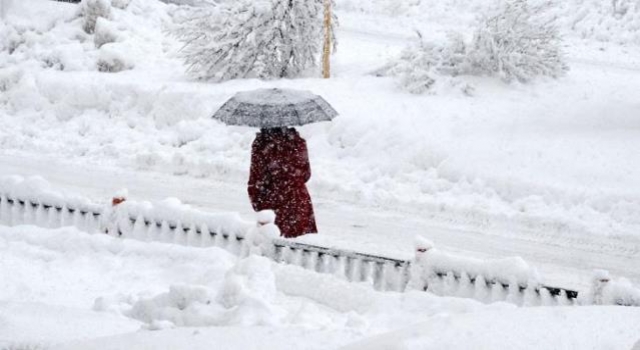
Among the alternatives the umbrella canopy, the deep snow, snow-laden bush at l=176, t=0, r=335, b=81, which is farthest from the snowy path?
snow-laden bush at l=176, t=0, r=335, b=81

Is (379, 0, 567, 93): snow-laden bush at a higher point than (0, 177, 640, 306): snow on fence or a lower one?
higher

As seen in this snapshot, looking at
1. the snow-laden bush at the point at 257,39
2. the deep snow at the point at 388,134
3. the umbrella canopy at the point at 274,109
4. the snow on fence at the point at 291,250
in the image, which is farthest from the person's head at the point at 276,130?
the snow-laden bush at the point at 257,39

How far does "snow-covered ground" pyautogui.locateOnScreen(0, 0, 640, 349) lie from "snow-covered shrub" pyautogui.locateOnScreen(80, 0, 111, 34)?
14.9 inches

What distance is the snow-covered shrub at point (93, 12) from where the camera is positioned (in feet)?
65.9

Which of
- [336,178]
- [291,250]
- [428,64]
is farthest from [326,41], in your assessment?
[291,250]

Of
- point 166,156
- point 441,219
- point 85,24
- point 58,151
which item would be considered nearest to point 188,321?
point 441,219

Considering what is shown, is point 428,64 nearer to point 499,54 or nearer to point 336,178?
point 499,54

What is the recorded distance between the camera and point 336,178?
1275cm

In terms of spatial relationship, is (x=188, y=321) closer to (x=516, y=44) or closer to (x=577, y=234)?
→ (x=577, y=234)

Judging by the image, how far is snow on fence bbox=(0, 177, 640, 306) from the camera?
6852mm

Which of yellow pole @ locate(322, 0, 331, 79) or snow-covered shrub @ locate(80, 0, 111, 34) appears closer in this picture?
yellow pole @ locate(322, 0, 331, 79)

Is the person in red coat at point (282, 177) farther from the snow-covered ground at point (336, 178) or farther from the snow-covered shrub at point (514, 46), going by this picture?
the snow-covered shrub at point (514, 46)

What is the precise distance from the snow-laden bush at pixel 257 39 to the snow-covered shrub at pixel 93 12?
4.27 meters

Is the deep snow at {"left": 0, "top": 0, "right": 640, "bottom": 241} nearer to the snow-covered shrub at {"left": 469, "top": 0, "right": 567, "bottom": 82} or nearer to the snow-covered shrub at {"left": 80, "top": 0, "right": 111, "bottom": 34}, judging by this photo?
the snow-covered shrub at {"left": 469, "top": 0, "right": 567, "bottom": 82}
